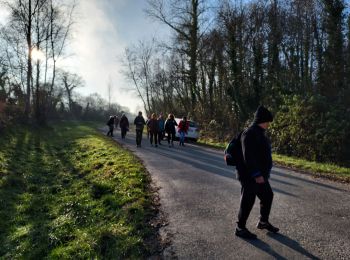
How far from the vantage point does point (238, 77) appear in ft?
94.2

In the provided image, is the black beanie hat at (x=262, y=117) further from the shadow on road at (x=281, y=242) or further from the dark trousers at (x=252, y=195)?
the shadow on road at (x=281, y=242)

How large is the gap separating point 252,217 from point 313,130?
493 inches

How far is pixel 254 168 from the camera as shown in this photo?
552 centimetres

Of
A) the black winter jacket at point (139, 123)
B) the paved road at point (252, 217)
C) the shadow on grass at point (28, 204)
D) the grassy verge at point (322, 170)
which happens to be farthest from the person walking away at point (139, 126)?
the paved road at point (252, 217)

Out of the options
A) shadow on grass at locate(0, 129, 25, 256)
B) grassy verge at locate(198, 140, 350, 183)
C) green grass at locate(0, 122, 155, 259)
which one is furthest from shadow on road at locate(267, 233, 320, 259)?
grassy verge at locate(198, 140, 350, 183)

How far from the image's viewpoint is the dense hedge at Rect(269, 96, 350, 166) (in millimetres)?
16750

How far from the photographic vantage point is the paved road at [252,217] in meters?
5.32

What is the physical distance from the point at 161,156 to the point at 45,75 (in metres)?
28.2

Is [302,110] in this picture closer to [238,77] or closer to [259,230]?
[238,77]

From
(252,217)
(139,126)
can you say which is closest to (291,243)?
(252,217)

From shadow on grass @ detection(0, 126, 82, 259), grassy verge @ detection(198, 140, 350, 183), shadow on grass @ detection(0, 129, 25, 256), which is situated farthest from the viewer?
grassy verge @ detection(198, 140, 350, 183)

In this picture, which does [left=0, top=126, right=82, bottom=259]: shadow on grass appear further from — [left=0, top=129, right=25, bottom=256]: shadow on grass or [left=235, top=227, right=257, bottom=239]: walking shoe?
[left=235, top=227, right=257, bottom=239]: walking shoe

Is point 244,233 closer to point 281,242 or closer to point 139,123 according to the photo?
point 281,242

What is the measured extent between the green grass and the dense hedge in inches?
355
